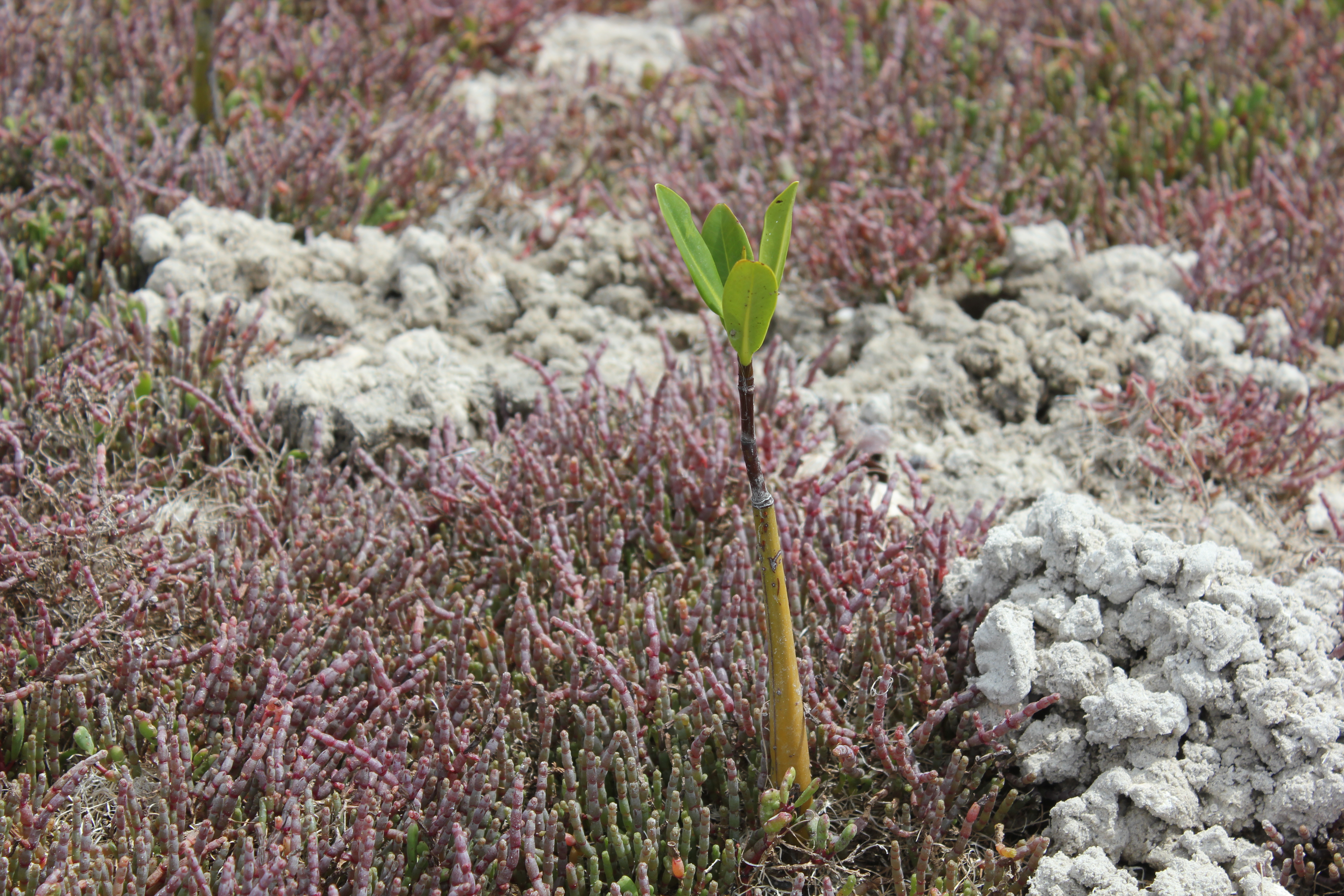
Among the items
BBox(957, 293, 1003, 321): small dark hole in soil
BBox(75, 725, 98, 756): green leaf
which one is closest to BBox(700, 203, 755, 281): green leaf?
BBox(75, 725, 98, 756): green leaf

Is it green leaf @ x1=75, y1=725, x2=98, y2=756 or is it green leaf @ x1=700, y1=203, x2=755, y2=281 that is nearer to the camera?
green leaf @ x1=700, y1=203, x2=755, y2=281

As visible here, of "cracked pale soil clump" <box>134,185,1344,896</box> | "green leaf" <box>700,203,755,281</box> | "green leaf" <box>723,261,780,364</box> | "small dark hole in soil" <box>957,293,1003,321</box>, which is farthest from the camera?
"small dark hole in soil" <box>957,293,1003,321</box>

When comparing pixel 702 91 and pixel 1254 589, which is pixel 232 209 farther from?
pixel 1254 589

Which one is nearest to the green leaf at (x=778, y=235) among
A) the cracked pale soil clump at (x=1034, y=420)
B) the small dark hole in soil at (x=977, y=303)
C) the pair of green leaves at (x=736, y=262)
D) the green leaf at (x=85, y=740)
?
the pair of green leaves at (x=736, y=262)

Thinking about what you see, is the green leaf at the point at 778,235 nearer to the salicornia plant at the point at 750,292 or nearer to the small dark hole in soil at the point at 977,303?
the salicornia plant at the point at 750,292

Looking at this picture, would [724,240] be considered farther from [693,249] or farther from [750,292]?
[750,292]

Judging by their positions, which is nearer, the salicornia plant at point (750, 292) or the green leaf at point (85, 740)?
the salicornia plant at point (750, 292)

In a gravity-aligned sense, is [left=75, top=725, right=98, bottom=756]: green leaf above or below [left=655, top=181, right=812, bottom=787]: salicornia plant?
below

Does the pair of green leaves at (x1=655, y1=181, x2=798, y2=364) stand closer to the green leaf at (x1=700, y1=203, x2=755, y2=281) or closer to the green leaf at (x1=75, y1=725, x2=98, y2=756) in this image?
the green leaf at (x1=700, y1=203, x2=755, y2=281)

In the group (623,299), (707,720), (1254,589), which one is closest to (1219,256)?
(1254,589)
